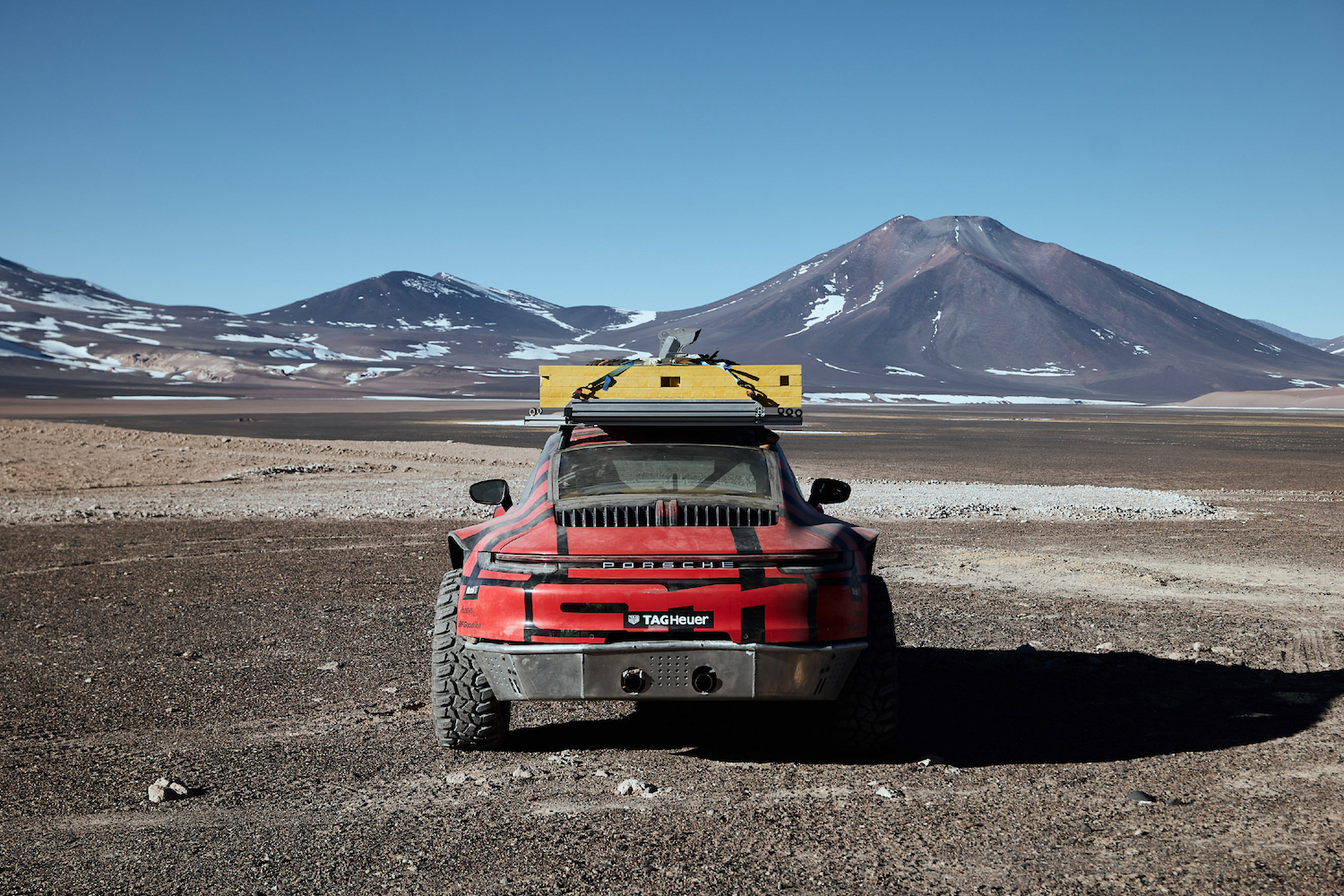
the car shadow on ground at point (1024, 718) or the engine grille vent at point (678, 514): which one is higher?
the engine grille vent at point (678, 514)

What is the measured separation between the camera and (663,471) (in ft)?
19.4

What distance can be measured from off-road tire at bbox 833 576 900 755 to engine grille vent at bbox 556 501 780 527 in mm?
764

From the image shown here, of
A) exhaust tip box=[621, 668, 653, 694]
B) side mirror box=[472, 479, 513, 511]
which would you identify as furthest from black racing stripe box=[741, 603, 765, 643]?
side mirror box=[472, 479, 513, 511]

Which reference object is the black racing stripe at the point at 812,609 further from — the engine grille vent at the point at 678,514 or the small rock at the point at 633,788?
the small rock at the point at 633,788

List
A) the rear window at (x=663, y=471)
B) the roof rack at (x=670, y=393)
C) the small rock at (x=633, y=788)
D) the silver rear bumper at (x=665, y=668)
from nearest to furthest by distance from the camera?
the silver rear bumper at (x=665, y=668) → the small rock at (x=633, y=788) → the rear window at (x=663, y=471) → the roof rack at (x=670, y=393)

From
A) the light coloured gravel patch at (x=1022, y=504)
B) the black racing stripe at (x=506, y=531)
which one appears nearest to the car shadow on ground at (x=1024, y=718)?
the black racing stripe at (x=506, y=531)

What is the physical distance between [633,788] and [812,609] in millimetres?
1107

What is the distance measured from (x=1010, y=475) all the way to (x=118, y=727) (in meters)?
24.5

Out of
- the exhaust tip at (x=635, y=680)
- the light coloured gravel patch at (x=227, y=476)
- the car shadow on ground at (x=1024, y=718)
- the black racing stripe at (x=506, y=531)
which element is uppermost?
the black racing stripe at (x=506, y=531)

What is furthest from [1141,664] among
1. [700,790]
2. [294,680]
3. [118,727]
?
[118,727]

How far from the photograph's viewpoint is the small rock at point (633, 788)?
16.6ft

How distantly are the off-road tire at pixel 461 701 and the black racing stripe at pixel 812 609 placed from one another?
60.0 inches

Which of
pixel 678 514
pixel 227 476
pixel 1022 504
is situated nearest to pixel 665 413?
pixel 678 514

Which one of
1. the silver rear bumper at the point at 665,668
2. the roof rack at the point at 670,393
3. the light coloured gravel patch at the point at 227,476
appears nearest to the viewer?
the silver rear bumper at the point at 665,668
